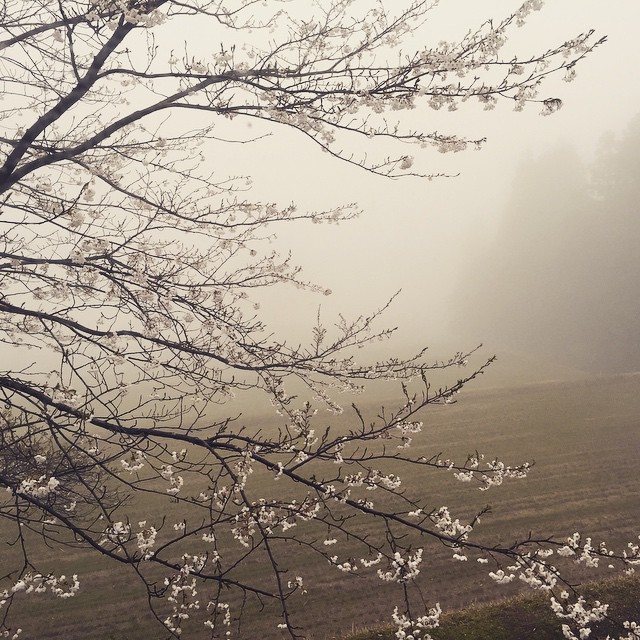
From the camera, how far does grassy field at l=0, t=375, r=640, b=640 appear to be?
892 centimetres

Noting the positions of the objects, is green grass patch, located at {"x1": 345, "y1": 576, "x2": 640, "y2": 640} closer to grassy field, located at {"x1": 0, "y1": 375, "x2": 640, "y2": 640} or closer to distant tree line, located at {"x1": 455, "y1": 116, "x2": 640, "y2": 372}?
grassy field, located at {"x1": 0, "y1": 375, "x2": 640, "y2": 640}

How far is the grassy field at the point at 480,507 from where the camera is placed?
892cm

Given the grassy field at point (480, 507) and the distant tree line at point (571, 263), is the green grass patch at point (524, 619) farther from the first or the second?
the distant tree line at point (571, 263)

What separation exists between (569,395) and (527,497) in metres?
11.3

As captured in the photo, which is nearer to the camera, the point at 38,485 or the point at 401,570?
the point at 38,485

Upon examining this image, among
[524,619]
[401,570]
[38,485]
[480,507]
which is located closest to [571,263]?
[480,507]

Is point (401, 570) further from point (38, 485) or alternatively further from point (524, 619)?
point (524, 619)

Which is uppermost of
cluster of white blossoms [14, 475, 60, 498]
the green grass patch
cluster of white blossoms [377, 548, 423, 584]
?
cluster of white blossoms [14, 475, 60, 498]

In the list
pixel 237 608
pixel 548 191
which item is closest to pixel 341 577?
pixel 237 608

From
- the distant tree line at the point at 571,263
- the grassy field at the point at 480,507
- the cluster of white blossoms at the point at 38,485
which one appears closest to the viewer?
the cluster of white blossoms at the point at 38,485

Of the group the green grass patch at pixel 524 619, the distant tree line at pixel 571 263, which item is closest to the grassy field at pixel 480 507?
the green grass patch at pixel 524 619

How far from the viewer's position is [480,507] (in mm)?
12984

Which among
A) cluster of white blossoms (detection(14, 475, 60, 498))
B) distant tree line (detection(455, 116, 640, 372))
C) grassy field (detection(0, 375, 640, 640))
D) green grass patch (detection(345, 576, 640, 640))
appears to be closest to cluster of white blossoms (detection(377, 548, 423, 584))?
cluster of white blossoms (detection(14, 475, 60, 498))

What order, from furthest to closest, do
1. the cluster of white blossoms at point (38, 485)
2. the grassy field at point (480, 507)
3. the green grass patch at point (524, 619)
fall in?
1. the grassy field at point (480, 507)
2. the green grass patch at point (524, 619)
3. the cluster of white blossoms at point (38, 485)
